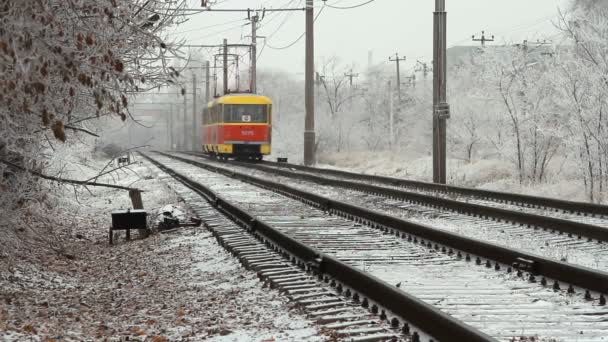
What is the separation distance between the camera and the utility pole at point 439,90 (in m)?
20.6

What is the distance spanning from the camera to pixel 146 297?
25.1 feet

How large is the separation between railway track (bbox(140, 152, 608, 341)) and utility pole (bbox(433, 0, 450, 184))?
8.32 m

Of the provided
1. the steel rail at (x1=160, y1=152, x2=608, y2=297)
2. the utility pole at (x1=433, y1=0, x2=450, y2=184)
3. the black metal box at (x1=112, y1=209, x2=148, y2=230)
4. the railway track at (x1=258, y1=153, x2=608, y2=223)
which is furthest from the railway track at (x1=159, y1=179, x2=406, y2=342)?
the utility pole at (x1=433, y1=0, x2=450, y2=184)

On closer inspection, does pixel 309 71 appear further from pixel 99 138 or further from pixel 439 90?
pixel 99 138

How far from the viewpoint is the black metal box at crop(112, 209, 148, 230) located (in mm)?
12045

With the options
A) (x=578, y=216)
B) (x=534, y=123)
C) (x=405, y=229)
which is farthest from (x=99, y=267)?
(x=534, y=123)

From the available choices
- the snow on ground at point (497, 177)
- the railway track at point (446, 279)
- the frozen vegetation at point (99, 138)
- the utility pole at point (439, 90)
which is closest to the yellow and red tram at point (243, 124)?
the snow on ground at point (497, 177)

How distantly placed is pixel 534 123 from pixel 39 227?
630 inches

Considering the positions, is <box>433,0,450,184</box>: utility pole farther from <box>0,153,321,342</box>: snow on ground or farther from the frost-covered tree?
the frost-covered tree

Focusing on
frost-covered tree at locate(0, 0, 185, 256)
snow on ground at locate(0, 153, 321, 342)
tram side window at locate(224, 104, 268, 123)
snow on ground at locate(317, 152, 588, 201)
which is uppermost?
tram side window at locate(224, 104, 268, 123)

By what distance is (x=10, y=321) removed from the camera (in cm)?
647

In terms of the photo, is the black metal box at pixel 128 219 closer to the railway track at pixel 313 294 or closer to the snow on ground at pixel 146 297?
the snow on ground at pixel 146 297

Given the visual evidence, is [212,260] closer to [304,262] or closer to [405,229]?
[304,262]

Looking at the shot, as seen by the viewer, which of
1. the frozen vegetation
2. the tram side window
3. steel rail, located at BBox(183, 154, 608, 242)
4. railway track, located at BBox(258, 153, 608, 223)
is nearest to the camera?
the frozen vegetation
